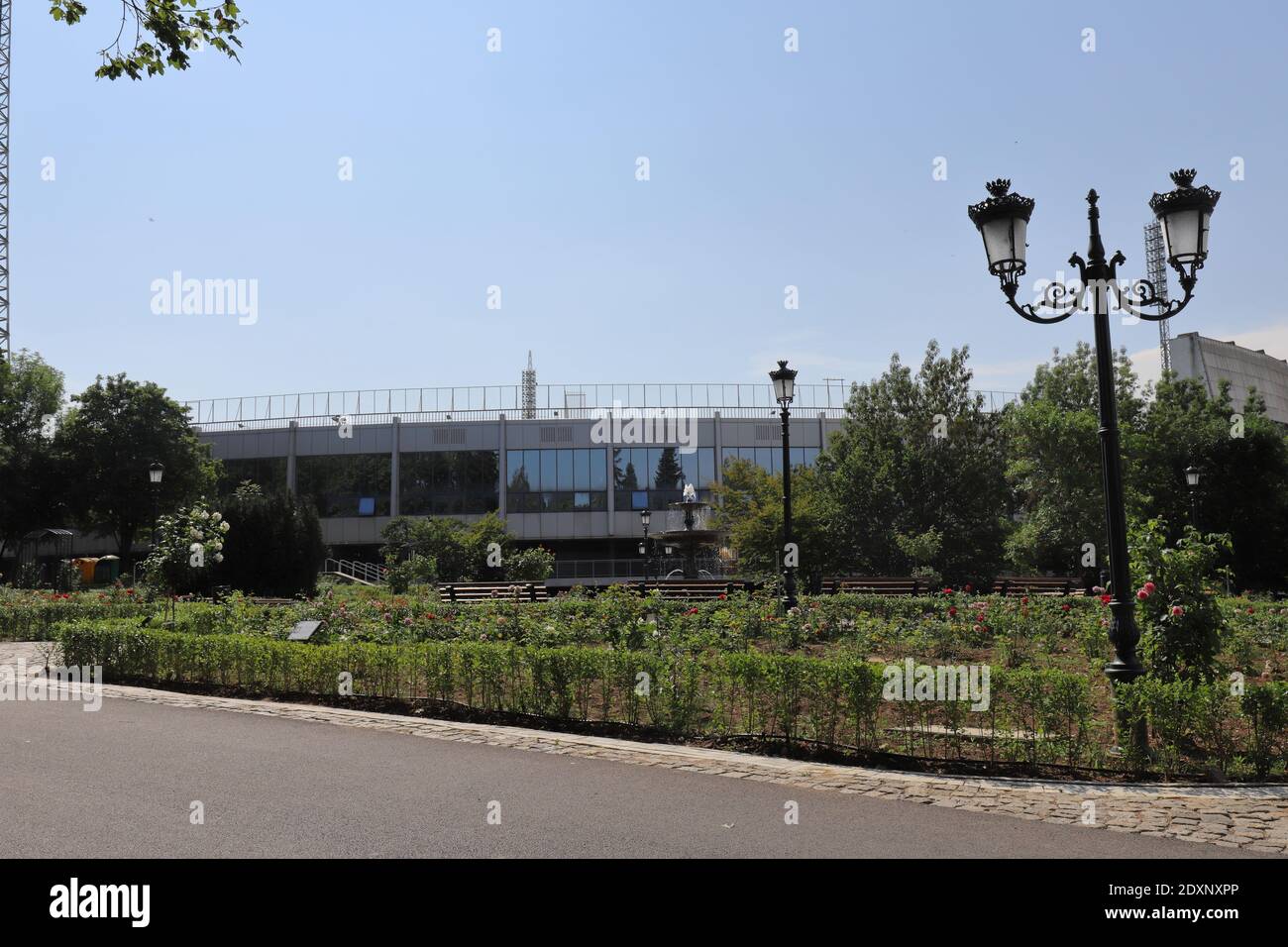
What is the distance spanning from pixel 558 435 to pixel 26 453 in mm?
26657

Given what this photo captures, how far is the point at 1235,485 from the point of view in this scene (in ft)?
123

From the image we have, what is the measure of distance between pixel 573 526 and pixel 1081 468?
27897 millimetres

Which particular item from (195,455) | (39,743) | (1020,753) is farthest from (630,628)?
(195,455)

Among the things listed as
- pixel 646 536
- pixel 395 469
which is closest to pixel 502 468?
pixel 395 469

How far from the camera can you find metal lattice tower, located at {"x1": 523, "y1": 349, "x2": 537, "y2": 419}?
178 feet

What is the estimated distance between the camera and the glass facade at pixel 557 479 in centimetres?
5362

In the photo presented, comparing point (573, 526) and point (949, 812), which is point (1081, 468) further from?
point (949, 812)

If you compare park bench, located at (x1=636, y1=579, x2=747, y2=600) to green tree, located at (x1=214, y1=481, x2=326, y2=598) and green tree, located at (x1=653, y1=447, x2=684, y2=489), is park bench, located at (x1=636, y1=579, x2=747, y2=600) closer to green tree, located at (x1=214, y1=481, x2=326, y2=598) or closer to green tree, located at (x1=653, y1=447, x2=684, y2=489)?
green tree, located at (x1=214, y1=481, x2=326, y2=598)

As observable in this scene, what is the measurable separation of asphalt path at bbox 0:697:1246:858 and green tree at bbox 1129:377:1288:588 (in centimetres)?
3459

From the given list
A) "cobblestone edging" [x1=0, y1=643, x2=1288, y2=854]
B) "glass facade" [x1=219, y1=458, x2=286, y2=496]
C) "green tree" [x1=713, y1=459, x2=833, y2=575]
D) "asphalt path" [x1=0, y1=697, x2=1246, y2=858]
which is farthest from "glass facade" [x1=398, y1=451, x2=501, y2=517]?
"asphalt path" [x1=0, y1=697, x2=1246, y2=858]

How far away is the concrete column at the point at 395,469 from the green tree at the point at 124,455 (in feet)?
35.0

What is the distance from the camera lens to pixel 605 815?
605cm

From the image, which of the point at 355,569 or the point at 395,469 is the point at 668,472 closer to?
the point at 395,469

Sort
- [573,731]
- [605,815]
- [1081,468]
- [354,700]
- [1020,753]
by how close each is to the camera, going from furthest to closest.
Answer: [1081,468] → [354,700] → [573,731] → [1020,753] → [605,815]
